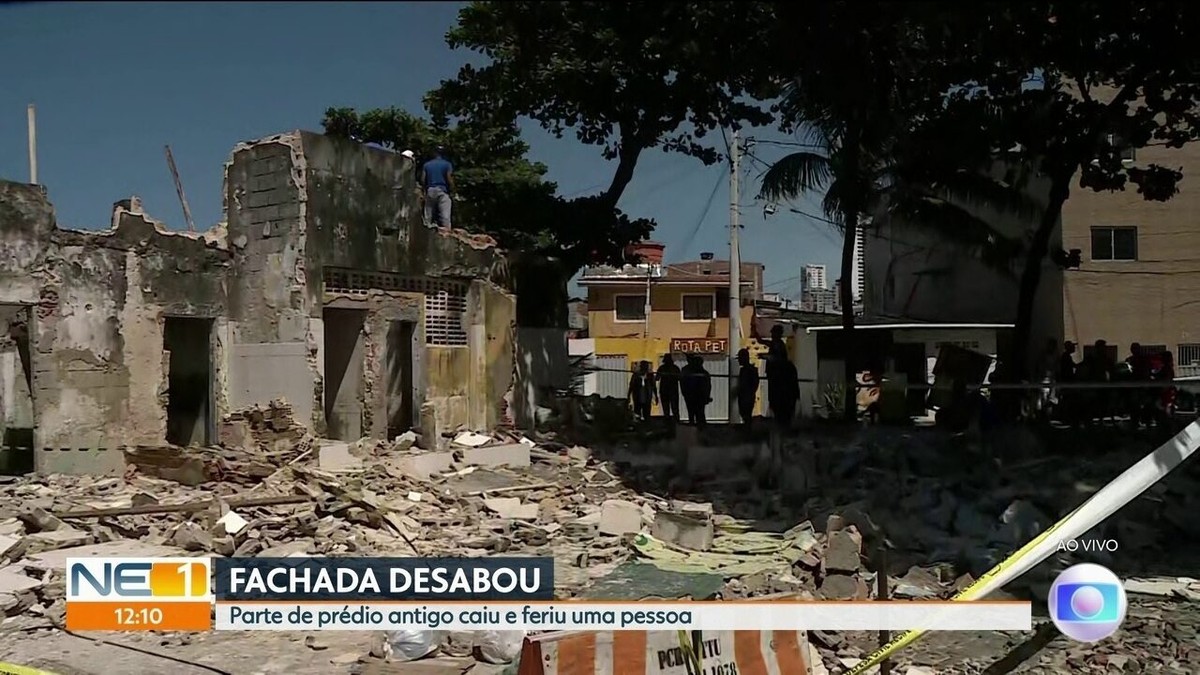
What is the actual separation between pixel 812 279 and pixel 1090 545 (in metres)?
26.2

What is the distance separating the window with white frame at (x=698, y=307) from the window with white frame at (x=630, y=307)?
1446mm

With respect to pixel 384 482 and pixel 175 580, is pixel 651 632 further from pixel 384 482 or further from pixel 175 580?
pixel 384 482

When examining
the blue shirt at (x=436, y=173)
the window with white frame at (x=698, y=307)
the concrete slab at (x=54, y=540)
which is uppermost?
the blue shirt at (x=436, y=173)

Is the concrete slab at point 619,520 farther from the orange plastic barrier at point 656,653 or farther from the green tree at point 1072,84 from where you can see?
the green tree at point 1072,84

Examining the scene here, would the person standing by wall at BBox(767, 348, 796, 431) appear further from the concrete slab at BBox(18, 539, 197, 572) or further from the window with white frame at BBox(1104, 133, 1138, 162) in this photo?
the concrete slab at BBox(18, 539, 197, 572)

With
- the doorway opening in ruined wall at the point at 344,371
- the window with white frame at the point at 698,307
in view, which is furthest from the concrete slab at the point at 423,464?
the window with white frame at the point at 698,307

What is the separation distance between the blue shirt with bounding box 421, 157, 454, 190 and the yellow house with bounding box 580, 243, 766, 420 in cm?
1725

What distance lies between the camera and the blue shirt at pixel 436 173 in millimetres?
15805

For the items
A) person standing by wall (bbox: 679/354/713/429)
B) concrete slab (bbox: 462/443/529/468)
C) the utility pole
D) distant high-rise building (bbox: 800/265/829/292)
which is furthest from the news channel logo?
distant high-rise building (bbox: 800/265/829/292)

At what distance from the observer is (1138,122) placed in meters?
→ 13.6

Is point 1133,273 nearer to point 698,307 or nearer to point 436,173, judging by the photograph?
point 698,307

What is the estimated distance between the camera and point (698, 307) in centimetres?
3412

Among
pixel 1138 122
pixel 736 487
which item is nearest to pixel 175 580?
pixel 736 487

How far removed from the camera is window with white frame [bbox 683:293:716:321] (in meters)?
33.9
